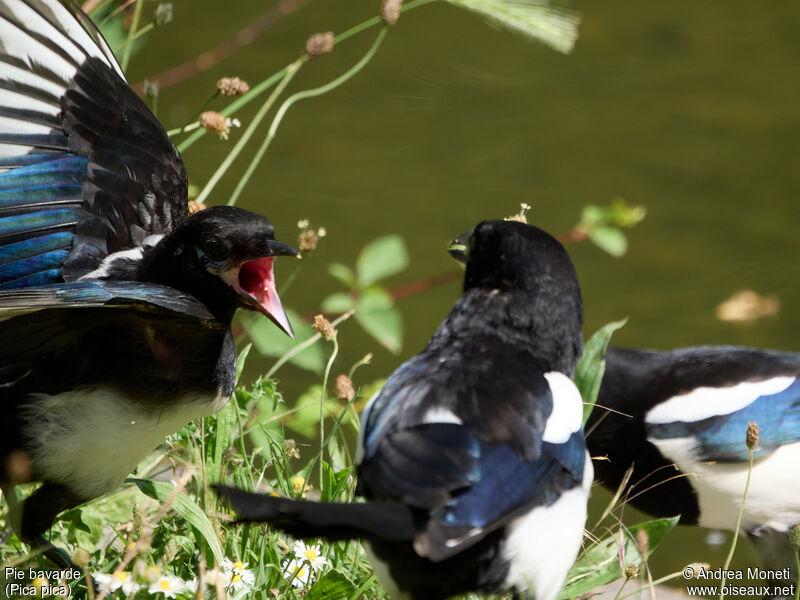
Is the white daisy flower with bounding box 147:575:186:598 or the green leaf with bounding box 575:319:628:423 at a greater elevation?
the green leaf with bounding box 575:319:628:423

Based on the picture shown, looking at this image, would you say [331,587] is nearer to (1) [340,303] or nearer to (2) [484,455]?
(2) [484,455]

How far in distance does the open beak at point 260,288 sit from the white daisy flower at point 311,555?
1.04ft

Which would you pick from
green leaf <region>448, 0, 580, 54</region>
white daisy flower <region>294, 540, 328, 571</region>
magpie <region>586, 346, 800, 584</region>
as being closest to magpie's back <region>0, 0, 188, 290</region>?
white daisy flower <region>294, 540, 328, 571</region>

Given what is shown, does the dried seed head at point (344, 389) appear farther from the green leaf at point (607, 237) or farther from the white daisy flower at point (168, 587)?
the green leaf at point (607, 237)

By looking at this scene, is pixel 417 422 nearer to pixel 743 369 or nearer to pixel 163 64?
pixel 743 369

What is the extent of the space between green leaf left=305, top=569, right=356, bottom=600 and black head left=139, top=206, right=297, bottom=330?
34 cm

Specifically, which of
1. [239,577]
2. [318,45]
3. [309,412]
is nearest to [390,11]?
[318,45]

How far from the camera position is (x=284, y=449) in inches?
78.7

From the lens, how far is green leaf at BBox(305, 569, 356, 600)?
66.1 inches

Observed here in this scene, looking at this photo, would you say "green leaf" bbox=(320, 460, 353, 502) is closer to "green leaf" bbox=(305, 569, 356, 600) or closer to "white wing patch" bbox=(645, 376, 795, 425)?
"green leaf" bbox=(305, 569, 356, 600)

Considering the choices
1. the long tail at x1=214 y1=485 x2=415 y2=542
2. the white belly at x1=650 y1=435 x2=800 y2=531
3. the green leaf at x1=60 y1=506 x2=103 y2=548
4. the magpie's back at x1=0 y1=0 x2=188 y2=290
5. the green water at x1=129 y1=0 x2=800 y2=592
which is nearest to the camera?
the long tail at x1=214 y1=485 x2=415 y2=542

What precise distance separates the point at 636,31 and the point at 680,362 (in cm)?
324

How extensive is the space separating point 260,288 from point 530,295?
40 centimetres

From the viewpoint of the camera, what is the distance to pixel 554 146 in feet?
15.7
